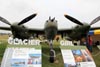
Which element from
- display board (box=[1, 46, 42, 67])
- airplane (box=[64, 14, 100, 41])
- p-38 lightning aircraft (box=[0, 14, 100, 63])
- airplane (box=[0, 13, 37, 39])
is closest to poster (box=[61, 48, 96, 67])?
display board (box=[1, 46, 42, 67])

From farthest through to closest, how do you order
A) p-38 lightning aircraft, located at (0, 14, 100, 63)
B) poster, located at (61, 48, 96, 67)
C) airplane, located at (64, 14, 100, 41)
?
airplane, located at (64, 14, 100, 41) → p-38 lightning aircraft, located at (0, 14, 100, 63) → poster, located at (61, 48, 96, 67)

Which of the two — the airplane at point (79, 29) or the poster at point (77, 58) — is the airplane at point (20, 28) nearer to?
the airplane at point (79, 29)

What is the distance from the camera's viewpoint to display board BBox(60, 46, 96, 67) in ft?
36.4

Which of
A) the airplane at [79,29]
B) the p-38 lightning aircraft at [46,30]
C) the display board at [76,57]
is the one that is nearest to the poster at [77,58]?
the display board at [76,57]

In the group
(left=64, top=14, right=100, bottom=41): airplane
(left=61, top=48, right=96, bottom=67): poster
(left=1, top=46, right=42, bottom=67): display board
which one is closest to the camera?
(left=1, top=46, right=42, bottom=67): display board

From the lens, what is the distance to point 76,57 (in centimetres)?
1148

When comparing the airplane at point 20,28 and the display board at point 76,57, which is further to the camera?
the airplane at point 20,28

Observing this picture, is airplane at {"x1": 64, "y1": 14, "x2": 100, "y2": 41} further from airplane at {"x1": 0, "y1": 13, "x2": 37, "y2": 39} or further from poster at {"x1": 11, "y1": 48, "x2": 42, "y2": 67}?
poster at {"x1": 11, "y1": 48, "x2": 42, "y2": 67}

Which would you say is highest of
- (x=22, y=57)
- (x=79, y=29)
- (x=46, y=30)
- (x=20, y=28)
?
(x=20, y=28)

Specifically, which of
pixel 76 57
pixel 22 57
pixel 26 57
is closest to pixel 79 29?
pixel 76 57

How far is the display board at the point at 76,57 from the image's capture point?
437 inches

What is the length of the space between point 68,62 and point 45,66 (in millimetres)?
3514

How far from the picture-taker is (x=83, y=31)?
1956 cm

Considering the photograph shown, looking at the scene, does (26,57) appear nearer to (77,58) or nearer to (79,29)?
→ (77,58)
